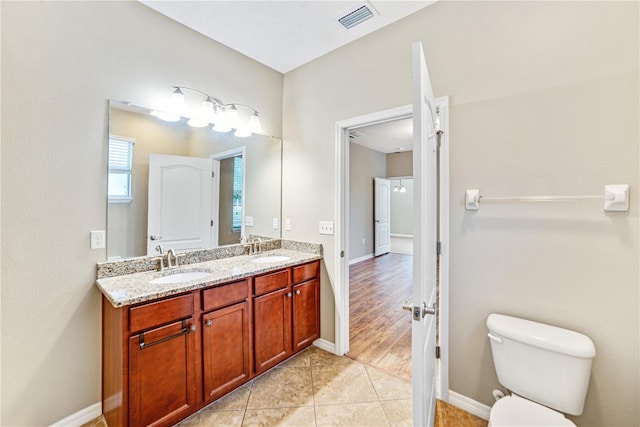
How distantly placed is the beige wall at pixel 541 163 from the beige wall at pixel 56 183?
1992 millimetres

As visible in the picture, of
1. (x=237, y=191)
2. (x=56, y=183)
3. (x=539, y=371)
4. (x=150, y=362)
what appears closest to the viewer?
(x=539, y=371)

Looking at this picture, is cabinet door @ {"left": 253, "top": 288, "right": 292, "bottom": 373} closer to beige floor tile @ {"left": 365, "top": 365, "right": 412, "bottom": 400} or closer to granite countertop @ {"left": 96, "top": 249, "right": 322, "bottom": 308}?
granite countertop @ {"left": 96, "top": 249, "right": 322, "bottom": 308}

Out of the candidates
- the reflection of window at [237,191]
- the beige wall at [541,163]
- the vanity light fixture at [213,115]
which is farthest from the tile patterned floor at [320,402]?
the vanity light fixture at [213,115]

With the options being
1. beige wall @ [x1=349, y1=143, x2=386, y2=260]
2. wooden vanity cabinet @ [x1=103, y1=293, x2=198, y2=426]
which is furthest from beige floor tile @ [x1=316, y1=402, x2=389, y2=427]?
beige wall @ [x1=349, y1=143, x2=386, y2=260]

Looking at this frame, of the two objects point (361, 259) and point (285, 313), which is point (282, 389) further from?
point (361, 259)

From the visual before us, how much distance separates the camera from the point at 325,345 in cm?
245

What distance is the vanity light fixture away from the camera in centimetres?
196

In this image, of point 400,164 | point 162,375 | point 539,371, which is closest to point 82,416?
point 162,375

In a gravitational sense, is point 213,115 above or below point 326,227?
above

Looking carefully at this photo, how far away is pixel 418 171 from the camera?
106 centimetres

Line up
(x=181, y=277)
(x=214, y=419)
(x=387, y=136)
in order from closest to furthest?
(x=214, y=419) → (x=181, y=277) → (x=387, y=136)

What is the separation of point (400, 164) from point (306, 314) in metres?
5.63

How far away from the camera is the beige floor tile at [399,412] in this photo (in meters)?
1.63

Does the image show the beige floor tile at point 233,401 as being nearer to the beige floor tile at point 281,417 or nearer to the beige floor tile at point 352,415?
the beige floor tile at point 281,417
